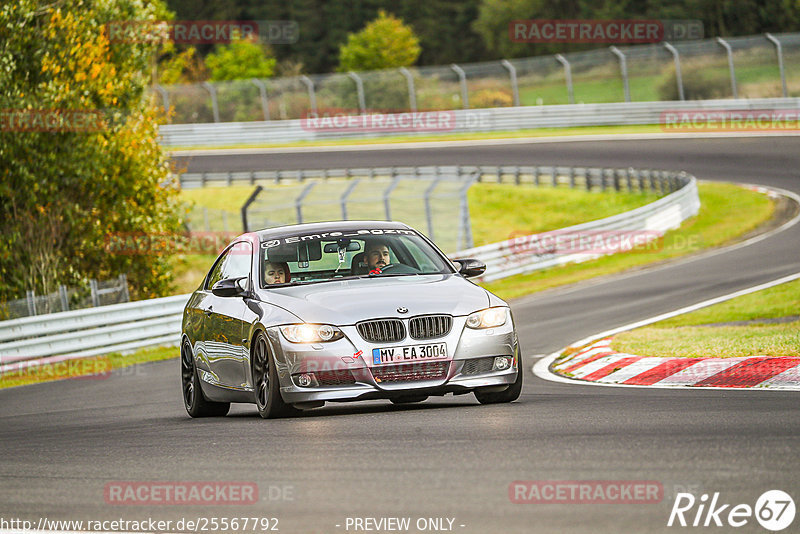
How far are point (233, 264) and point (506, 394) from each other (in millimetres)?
2778

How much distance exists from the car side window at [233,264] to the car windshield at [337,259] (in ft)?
0.72

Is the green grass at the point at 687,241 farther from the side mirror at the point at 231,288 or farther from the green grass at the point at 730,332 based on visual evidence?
the side mirror at the point at 231,288

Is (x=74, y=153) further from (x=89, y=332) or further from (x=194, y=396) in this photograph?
(x=194, y=396)

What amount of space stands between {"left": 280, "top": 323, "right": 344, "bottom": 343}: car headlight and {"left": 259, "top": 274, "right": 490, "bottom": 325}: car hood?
5cm

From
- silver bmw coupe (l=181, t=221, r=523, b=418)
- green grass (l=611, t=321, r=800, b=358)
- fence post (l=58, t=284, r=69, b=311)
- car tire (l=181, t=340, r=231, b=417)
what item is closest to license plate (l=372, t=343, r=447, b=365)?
silver bmw coupe (l=181, t=221, r=523, b=418)

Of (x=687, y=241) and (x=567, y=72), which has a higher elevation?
(x=567, y=72)

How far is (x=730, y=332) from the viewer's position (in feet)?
49.0

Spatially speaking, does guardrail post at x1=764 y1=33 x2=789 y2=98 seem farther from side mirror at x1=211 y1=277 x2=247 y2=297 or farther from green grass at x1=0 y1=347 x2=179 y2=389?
side mirror at x1=211 y1=277 x2=247 y2=297

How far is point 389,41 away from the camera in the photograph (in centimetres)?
8875

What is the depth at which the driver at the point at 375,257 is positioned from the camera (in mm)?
10391

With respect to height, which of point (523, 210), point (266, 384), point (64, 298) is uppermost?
point (266, 384)

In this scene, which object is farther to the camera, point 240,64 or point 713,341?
point 240,64

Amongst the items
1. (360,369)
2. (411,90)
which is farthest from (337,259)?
(411,90)

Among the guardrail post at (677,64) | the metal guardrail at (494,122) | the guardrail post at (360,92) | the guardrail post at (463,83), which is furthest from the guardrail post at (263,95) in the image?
the guardrail post at (677,64)
